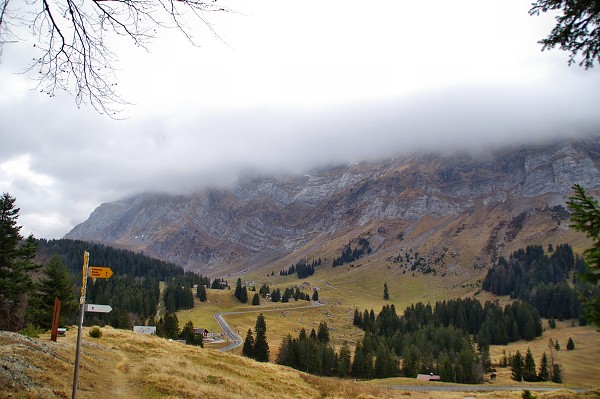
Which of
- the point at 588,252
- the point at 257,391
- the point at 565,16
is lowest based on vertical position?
the point at 257,391

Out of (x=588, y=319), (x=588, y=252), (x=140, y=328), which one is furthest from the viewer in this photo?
(x=140, y=328)

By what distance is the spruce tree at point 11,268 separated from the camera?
38.3 m

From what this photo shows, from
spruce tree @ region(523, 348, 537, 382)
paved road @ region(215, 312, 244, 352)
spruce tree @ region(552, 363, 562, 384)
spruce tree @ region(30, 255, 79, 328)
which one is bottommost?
spruce tree @ region(552, 363, 562, 384)

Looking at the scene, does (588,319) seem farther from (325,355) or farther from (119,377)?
(325,355)

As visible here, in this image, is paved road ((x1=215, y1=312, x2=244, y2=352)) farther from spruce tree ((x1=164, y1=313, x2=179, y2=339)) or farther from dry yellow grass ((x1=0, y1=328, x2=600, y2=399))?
dry yellow grass ((x1=0, y1=328, x2=600, y2=399))

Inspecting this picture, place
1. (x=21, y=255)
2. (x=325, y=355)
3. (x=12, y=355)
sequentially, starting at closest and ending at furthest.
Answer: (x=12, y=355)
(x=21, y=255)
(x=325, y=355)

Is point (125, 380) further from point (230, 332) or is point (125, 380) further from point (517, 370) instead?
point (230, 332)

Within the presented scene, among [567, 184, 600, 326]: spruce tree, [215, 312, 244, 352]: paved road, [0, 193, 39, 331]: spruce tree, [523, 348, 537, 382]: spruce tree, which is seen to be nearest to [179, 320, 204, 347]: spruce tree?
[215, 312, 244, 352]: paved road

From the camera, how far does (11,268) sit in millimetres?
39000

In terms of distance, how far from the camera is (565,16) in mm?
8766

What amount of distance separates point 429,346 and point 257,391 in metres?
91.4

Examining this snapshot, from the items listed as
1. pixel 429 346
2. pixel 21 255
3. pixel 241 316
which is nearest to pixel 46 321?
pixel 21 255

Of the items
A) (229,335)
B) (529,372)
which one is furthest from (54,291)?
(529,372)

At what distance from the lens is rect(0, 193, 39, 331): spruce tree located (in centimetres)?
3831
